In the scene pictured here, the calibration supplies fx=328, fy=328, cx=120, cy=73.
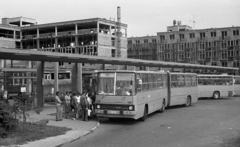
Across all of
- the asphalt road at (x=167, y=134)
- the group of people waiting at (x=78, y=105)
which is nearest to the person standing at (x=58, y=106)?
the group of people waiting at (x=78, y=105)

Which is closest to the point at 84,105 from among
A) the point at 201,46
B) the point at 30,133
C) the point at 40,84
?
the point at 30,133

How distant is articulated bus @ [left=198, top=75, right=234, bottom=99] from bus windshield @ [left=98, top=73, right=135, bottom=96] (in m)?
21.4

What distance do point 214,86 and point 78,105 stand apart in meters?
21.9

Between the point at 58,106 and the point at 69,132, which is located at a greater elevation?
the point at 58,106

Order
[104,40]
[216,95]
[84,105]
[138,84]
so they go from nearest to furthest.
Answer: [138,84]
[84,105]
[216,95]
[104,40]

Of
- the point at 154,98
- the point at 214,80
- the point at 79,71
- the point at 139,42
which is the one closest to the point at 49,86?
the point at 79,71

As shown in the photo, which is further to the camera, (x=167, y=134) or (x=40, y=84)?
(x=40, y=84)

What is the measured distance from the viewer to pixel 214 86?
3738 centimetres

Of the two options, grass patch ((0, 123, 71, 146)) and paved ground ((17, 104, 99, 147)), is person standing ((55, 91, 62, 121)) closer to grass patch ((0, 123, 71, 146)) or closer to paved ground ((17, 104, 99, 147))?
paved ground ((17, 104, 99, 147))

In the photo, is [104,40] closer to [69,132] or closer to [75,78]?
[75,78]

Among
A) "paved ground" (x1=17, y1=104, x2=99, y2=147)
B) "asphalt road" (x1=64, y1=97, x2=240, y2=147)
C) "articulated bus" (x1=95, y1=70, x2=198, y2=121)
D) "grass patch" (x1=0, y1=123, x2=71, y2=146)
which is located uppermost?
"articulated bus" (x1=95, y1=70, x2=198, y2=121)

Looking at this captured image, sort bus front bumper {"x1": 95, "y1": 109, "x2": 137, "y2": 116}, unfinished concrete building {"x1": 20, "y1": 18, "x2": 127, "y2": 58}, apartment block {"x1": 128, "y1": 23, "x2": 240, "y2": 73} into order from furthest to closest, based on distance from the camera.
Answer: apartment block {"x1": 128, "y1": 23, "x2": 240, "y2": 73}, unfinished concrete building {"x1": 20, "y1": 18, "x2": 127, "y2": 58}, bus front bumper {"x1": 95, "y1": 109, "x2": 137, "y2": 116}

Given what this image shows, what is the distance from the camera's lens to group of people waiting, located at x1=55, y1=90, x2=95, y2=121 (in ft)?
60.0

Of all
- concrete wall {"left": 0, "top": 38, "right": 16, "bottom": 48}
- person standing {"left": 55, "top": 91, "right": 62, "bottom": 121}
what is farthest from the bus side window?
concrete wall {"left": 0, "top": 38, "right": 16, "bottom": 48}
